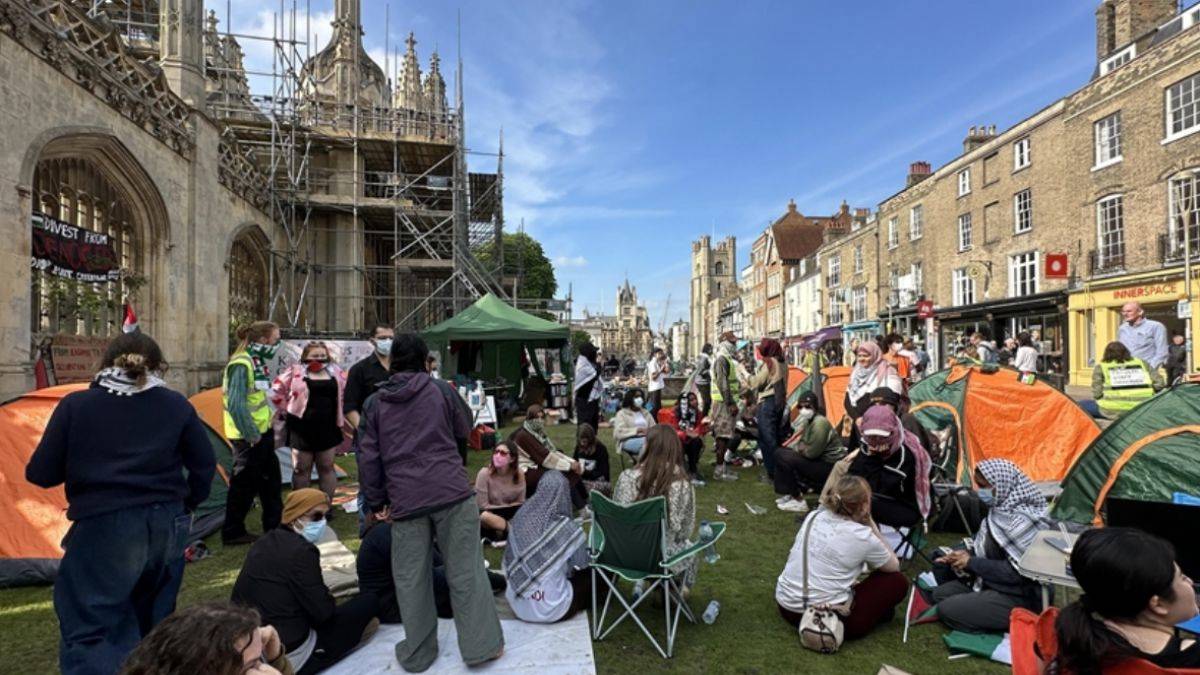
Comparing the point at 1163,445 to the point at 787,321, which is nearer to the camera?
the point at 1163,445

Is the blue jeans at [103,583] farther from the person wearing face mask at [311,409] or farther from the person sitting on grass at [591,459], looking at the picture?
the person sitting on grass at [591,459]

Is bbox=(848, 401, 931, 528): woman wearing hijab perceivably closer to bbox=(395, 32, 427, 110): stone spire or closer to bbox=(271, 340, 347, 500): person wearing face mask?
bbox=(271, 340, 347, 500): person wearing face mask

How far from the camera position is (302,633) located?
10.9 feet

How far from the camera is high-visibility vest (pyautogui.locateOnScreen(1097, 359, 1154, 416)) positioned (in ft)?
20.4

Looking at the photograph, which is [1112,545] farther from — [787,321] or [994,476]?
[787,321]

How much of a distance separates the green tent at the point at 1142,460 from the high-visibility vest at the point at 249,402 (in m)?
6.87

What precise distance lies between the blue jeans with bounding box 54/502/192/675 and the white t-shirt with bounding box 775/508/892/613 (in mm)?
3651

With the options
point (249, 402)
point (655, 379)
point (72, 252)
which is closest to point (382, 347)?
point (249, 402)

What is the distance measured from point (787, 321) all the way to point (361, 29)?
117 ft

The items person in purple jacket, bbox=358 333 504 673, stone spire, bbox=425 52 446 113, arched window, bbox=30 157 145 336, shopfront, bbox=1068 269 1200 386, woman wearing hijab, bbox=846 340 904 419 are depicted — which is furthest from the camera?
stone spire, bbox=425 52 446 113

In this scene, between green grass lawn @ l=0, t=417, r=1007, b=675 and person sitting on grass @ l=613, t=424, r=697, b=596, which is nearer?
green grass lawn @ l=0, t=417, r=1007, b=675

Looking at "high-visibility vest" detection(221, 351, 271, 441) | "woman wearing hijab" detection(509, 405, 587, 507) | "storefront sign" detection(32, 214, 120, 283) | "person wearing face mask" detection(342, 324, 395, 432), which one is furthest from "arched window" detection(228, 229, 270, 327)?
"woman wearing hijab" detection(509, 405, 587, 507)

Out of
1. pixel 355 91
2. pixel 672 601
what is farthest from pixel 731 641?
pixel 355 91

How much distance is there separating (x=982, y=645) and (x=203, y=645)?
411cm
